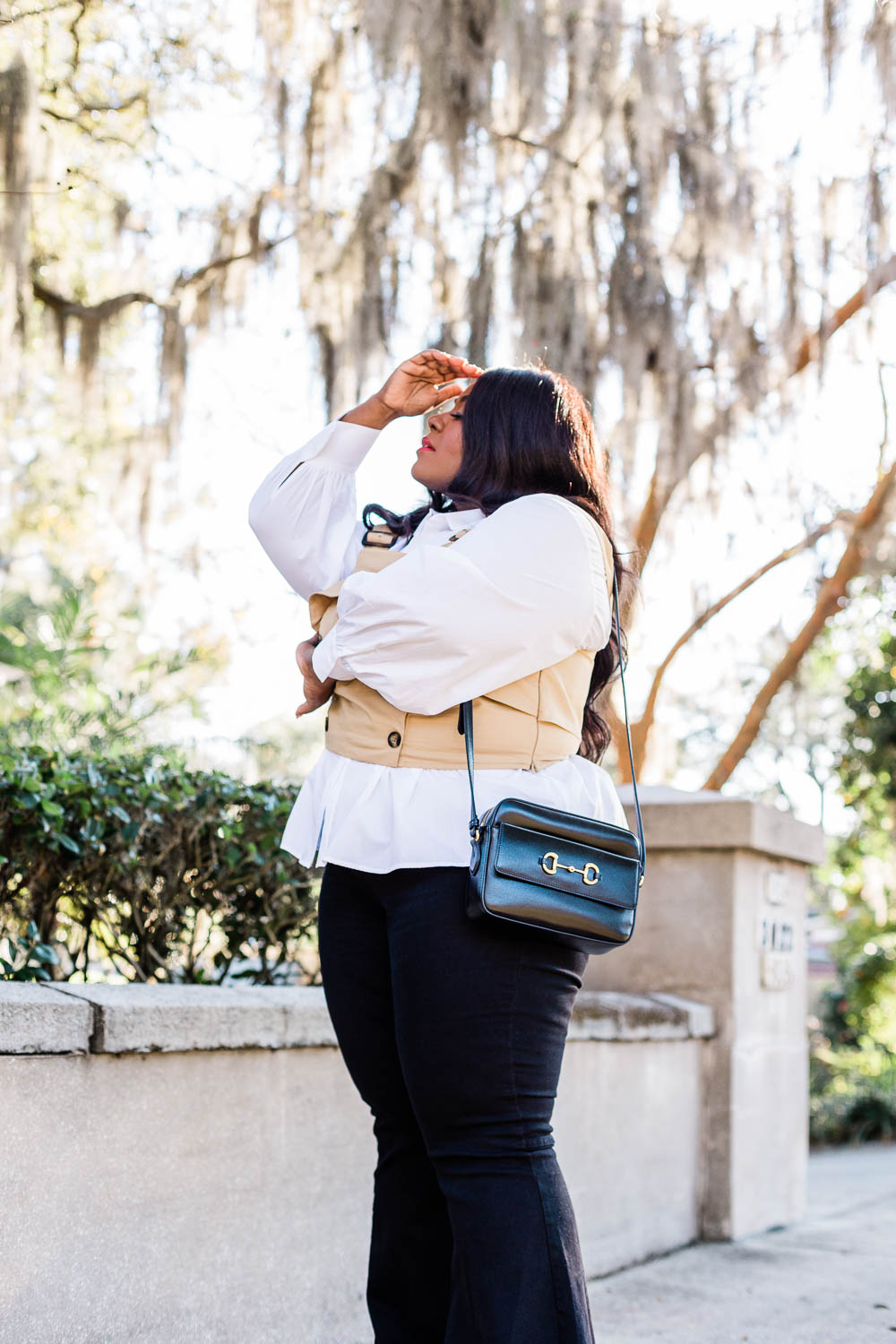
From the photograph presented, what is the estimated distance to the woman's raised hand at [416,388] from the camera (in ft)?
6.44

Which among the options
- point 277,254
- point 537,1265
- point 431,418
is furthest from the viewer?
point 277,254

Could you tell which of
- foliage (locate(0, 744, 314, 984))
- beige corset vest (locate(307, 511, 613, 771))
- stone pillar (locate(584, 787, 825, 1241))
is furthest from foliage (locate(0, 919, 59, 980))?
stone pillar (locate(584, 787, 825, 1241))

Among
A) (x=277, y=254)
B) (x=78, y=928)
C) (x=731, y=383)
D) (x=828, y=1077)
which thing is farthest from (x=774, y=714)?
(x=78, y=928)

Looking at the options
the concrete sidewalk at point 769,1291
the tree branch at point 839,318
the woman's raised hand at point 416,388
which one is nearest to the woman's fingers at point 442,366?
the woman's raised hand at point 416,388

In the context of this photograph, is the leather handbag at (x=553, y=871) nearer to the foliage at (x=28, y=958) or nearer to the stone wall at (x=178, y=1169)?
the stone wall at (x=178, y=1169)

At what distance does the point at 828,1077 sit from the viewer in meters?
8.46

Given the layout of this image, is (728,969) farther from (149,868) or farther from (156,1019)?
(156,1019)

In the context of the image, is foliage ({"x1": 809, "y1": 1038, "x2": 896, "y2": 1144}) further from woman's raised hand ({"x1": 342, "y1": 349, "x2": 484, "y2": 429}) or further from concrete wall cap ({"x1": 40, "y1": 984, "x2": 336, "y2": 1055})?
woman's raised hand ({"x1": 342, "y1": 349, "x2": 484, "y2": 429})

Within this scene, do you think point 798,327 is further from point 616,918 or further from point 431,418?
point 616,918

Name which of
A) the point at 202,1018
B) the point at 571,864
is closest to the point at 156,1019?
the point at 202,1018

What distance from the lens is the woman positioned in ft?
5.08

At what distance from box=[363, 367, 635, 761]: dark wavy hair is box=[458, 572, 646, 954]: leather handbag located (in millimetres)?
367

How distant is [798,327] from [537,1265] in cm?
594

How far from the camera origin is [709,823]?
13.0 ft
